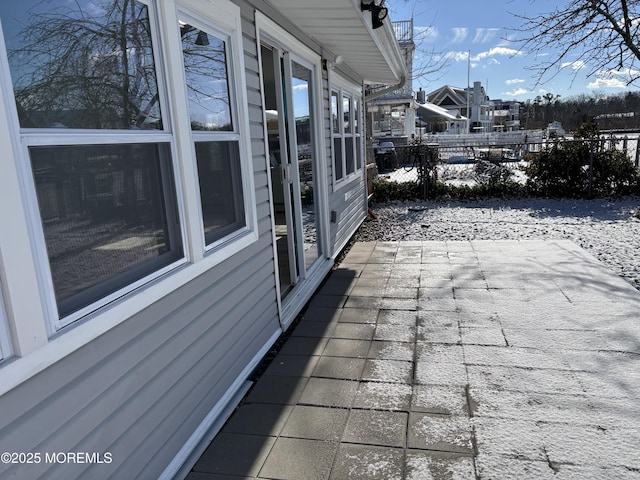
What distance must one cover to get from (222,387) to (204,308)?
1.59ft

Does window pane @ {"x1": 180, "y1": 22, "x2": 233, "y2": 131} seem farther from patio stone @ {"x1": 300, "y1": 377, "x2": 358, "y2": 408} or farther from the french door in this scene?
patio stone @ {"x1": 300, "y1": 377, "x2": 358, "y2": 408}

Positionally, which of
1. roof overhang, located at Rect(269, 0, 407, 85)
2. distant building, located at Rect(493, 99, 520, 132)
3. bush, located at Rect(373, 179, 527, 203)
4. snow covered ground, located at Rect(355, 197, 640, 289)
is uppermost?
distant building, located at Rect(493, 99, 520, 132)

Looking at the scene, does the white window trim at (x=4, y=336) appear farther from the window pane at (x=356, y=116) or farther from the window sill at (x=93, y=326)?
the window pane at (x=356, y=116)

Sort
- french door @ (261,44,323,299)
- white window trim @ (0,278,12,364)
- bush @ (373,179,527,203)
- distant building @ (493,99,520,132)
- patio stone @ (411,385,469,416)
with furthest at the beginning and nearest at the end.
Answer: distant building @ (493,99,520,132) < bush @ (373,179,527,203) < french door @ (261,44,323,299) < patio stone @ (411,385,469,416) < white window trim @ (0,278,12,364)

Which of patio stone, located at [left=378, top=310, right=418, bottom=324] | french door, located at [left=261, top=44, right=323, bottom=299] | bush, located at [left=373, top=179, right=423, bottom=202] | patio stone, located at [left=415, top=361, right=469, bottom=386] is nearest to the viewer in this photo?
patio stone, located at [left=415, top=361, right=469, bottom=386]

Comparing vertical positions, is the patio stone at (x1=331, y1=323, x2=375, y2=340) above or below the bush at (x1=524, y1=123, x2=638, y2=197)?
below


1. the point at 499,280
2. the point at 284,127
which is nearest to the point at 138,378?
the point at 284,127

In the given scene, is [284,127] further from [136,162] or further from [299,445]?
[299,445]

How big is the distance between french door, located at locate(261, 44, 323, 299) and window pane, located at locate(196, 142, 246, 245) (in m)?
1.17

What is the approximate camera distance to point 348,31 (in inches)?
148

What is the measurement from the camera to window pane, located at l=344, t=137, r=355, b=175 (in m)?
6.03

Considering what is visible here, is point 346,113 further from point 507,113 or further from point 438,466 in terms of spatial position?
point 507,113

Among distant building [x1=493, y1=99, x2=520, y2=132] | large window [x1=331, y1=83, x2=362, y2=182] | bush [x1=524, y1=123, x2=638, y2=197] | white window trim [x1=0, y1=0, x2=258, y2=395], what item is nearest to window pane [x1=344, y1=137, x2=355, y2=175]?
large window [x1=331, y1=83, x2=362, y2=182]

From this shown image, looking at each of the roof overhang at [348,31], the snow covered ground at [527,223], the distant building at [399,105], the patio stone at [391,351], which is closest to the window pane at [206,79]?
the roof overhang at [348,31]
